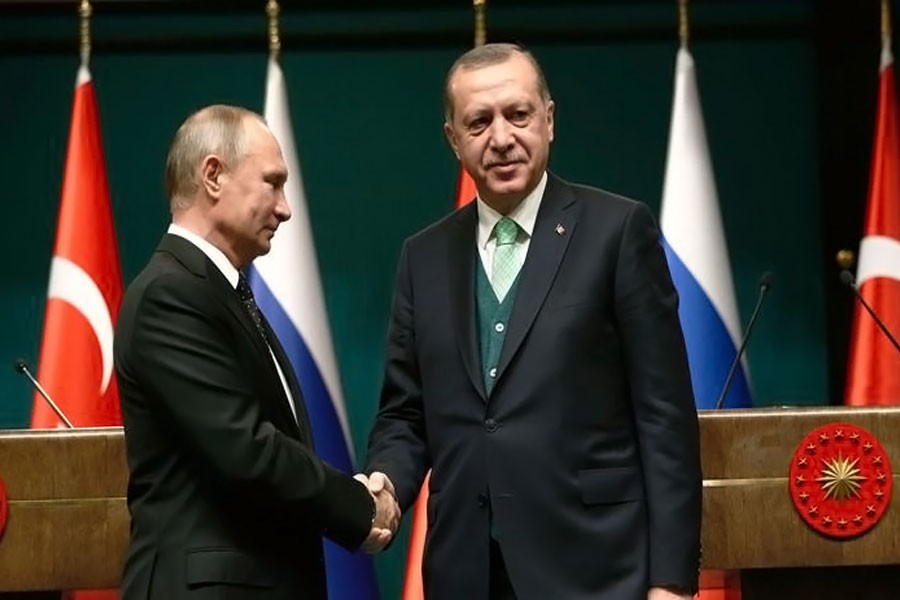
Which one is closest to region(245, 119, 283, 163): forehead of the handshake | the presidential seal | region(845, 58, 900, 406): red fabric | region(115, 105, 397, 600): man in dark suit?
region(115, 105, 397, 600): man in dark suit

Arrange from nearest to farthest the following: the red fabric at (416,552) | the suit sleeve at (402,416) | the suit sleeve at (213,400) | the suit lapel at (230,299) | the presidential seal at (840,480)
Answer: the suit sleeve at (213,400) → the suit lapel at (230,299) → the suit sleeve at (402,416) → the presidential seal at (840,480) → the red fabric at (416,552)

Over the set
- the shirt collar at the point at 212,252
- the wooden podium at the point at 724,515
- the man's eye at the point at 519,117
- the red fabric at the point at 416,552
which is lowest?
the red fabric at the point at 416,552

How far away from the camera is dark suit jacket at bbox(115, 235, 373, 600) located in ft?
8.79

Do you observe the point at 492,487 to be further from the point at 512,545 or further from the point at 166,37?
the point at 166,37

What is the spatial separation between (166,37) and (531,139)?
2670 mm

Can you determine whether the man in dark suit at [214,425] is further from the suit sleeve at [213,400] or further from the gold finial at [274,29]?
the gold finial at [274,29]

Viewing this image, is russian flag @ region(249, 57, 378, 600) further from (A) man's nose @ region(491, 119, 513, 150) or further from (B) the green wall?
(A) man's nose @ region(491, 119, 513, 150)

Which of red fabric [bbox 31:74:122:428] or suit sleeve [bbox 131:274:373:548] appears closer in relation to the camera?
suit sleeve [bbox 131:274:373:548]

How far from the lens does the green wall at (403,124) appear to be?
206 inches

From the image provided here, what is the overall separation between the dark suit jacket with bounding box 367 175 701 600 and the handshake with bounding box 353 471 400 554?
0.36 ft

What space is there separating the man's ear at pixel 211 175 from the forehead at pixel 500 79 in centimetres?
45

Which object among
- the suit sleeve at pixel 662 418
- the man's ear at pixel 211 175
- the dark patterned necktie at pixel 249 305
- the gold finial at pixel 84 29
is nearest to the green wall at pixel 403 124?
the gold finial at pixel 84 29

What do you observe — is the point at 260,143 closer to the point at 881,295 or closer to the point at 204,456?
the point at 204,456

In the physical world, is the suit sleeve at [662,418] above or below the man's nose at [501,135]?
below
